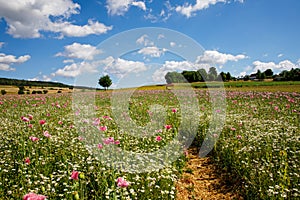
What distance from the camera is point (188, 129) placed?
341 inches

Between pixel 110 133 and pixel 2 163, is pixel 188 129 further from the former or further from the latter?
pixel 2 163

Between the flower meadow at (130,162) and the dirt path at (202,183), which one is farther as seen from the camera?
the dirt path at (202,183)

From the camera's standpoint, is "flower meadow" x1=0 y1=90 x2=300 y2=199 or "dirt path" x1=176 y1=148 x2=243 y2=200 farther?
"dirt path" x1=176 y1=148 x2=243 y2=200

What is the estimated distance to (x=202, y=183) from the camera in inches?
215

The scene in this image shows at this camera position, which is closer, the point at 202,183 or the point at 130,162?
the point at 130,162

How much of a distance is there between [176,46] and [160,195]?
4552 mm

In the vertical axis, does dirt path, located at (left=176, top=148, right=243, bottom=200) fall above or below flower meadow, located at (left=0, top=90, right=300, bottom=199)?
below

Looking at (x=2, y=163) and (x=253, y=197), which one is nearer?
(x=253, y=197)

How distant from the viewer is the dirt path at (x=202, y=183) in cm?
483

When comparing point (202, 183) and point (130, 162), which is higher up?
point (130, 162)

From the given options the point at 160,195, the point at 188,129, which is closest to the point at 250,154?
the point at 160,195

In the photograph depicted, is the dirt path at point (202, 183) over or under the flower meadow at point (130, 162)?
under

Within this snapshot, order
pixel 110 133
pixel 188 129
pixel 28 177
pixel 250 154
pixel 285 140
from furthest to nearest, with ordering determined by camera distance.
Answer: pixel 188 129, pixel 110 133, pixel 285 140, pixel 250 154, pixel 28 177

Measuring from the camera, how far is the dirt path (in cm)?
483
